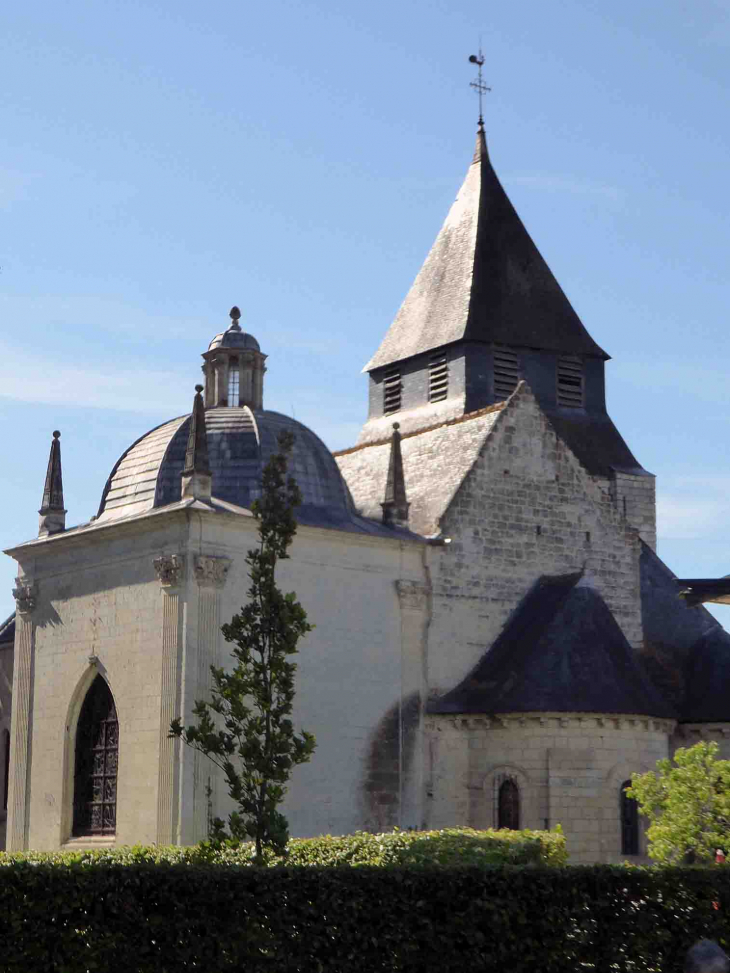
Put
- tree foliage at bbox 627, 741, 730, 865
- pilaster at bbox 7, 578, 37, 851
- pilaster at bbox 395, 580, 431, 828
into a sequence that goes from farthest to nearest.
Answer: pilaster at bbox 7, 578, 37, 851, pilaster at bbox 395, 580, 431, 828, tree foliage at bbox 627, 741, 730, 865

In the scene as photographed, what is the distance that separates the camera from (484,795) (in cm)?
2955

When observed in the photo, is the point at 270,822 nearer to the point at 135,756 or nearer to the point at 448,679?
the point at 135,756

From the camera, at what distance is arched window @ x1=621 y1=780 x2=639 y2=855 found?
2895cm

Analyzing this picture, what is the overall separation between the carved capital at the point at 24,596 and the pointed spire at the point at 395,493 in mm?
7081

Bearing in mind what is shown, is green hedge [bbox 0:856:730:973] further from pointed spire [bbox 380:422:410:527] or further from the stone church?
pointed spire [bbox 380:422:410:527]

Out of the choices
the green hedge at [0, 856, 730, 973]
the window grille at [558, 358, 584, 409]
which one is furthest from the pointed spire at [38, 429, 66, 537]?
the green hedge at [0, 856, 730, 973]

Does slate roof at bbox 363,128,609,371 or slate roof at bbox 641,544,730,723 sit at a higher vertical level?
slate roof at bbox 363,128,609,371

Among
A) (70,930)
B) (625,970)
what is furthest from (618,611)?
(70,930)

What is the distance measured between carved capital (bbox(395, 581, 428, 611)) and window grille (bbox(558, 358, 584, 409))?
522 inches

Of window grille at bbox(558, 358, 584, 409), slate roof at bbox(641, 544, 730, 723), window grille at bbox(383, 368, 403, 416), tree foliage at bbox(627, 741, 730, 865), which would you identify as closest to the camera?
tree foliage at bbox(627, 741, 730, 865)

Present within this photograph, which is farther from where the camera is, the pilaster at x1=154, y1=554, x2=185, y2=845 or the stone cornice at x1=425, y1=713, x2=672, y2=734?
the stone cornice at x1=425, y1=713, x2=672, y2=734

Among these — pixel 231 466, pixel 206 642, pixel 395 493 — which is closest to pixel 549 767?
pixel 395 493

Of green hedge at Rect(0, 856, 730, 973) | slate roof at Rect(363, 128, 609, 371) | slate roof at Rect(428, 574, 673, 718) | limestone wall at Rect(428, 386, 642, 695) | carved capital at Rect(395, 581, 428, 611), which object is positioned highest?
slate roof at Rect(363, 128, 609, 371)

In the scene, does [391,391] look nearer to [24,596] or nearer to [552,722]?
[24,596]
